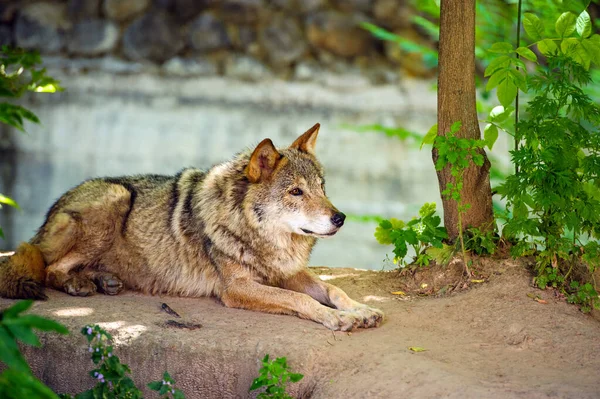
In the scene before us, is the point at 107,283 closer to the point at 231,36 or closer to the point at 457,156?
the point at 457,156

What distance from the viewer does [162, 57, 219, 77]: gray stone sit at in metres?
8.70

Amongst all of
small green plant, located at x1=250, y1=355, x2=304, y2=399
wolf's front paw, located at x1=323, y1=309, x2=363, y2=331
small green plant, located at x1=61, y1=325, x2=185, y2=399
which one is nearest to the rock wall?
wolf's front paw, located at x1=323, y1=309, x2=363, y2=331

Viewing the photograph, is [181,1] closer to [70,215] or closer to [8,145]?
[8,145]

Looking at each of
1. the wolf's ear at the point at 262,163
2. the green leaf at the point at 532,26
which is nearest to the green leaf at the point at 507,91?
the green leaf at the point at 532,26

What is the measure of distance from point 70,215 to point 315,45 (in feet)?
A: 16.4

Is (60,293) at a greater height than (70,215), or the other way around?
(70,215)

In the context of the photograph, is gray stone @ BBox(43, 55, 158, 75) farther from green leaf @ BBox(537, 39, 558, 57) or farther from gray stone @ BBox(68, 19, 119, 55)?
green leaf @ BBox(537, 39, 558, 57)

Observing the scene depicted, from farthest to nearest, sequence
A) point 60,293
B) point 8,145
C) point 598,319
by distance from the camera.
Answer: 1. point 8,145
2. point 60,293
3. point 598,319

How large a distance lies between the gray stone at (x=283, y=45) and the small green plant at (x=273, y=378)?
6.03 m

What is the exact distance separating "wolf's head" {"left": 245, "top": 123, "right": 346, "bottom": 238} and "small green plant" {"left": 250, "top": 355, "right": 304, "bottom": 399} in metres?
1.01

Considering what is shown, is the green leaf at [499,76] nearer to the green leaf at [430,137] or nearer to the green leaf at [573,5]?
the green leaf at [430,137]

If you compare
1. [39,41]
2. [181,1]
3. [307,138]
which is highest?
[181,1]

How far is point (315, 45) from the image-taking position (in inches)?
345

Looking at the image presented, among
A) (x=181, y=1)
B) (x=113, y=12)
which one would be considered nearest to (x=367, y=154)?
(x=181, y=1)
